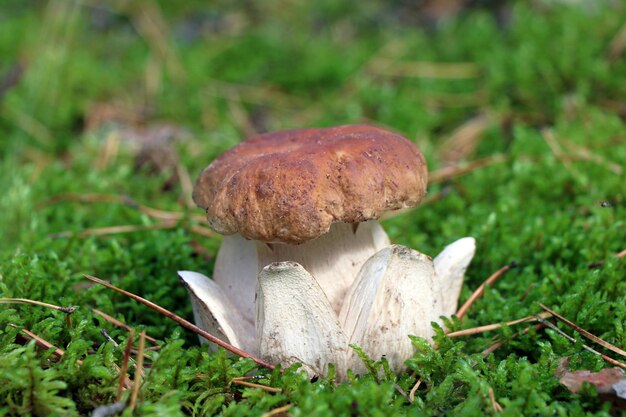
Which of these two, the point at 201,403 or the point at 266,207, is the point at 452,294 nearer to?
the point at 266,207

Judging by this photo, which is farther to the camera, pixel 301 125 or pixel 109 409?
pixel 301 125

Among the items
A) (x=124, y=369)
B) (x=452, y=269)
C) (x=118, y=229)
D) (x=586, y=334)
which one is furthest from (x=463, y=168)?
(x=124, y=369)

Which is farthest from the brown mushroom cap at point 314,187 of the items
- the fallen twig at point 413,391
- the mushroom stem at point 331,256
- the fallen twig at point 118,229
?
the fallen twig at point 118,229

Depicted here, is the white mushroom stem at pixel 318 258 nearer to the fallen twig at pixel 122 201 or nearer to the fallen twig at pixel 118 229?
the fallen twig at pixel 118 229

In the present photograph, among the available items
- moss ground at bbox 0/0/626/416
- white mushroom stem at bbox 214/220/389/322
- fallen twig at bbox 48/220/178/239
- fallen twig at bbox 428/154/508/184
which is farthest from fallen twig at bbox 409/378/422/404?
fallen twig at bbox 428/154/508/184

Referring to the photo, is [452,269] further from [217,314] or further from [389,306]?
[217,314]

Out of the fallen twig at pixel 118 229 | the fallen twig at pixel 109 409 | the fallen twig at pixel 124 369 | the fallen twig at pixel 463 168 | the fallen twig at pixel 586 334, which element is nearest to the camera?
the fallen twig at pixel 109 409

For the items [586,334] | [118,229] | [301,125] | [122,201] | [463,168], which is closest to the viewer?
[586,334]
